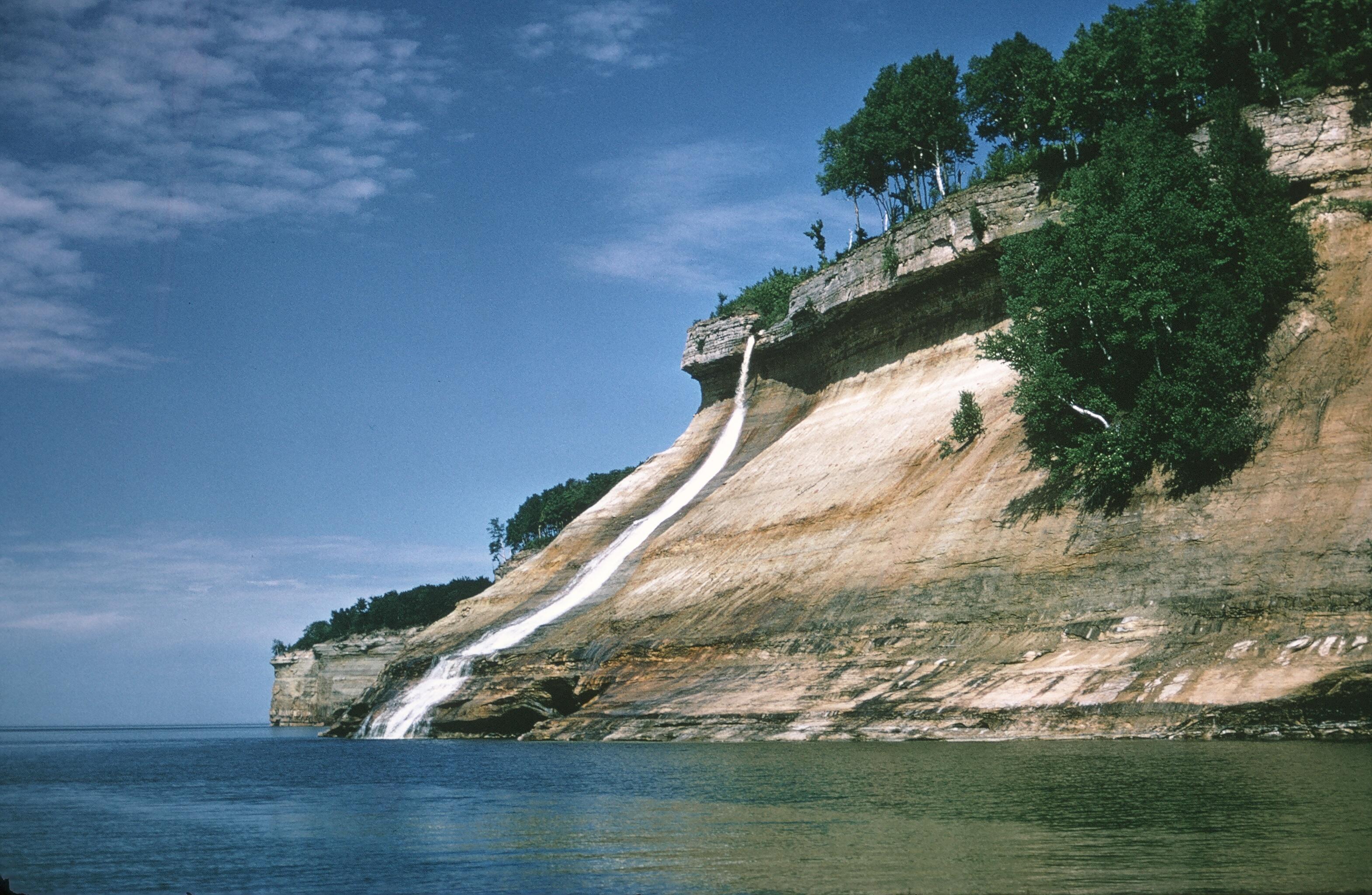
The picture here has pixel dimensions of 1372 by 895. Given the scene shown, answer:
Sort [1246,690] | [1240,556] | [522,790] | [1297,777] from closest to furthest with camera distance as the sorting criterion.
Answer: [1297,777], [522,790], [1246,690], [1240,556]

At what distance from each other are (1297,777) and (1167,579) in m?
12.2

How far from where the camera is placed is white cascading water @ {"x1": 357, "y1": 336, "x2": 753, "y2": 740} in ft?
152

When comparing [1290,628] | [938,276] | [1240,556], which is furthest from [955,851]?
[938,276]

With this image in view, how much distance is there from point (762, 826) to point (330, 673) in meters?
88.3

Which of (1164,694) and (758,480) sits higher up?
(758,480)

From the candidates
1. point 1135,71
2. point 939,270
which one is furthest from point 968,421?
point 1135,71

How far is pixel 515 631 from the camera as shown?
4834cm

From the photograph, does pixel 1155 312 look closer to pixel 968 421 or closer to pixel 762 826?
pixel 968 421

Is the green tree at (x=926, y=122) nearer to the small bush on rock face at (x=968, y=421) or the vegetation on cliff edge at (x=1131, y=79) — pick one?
the vegetation on cliff edge at (x=1131, y=79)

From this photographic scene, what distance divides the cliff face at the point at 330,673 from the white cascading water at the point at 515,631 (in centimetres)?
3907

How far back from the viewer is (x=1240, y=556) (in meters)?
26.8

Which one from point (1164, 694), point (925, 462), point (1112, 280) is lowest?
point (1164, 694)

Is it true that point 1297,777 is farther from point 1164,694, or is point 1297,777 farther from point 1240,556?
point 1240,556

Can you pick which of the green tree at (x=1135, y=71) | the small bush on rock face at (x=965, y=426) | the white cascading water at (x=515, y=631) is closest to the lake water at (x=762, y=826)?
the small bush on rock face at (x=965, y=426)
